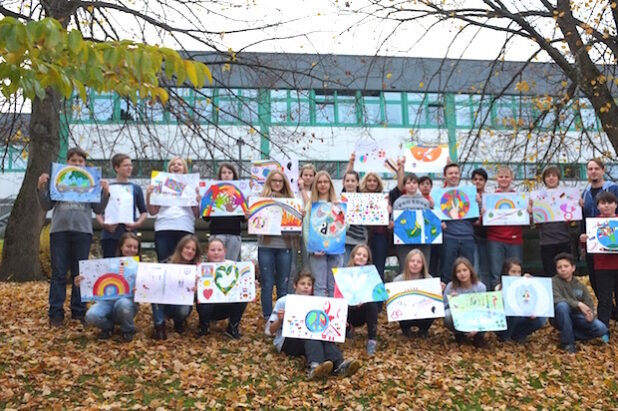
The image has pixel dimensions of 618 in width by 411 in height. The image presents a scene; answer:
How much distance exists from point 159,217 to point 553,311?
4.53m

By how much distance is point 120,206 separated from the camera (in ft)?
23.2

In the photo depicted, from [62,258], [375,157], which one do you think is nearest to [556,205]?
[375,157]

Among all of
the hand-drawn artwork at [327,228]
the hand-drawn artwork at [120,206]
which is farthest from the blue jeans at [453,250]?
the hand-drawn artwork at [120,206]

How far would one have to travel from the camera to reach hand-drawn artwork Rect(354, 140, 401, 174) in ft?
26.8

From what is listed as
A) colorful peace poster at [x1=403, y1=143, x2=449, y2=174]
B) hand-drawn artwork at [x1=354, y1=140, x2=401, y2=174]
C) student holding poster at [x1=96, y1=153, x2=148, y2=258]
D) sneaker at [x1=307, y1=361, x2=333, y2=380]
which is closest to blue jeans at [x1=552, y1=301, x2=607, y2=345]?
colorful peace poster at [x1=403, y1=143, x2=449, y2=174]

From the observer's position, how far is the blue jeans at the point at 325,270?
698cm

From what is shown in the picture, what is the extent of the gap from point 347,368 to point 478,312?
1.88 metres

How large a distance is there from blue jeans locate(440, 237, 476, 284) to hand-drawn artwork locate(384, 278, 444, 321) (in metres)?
1.15

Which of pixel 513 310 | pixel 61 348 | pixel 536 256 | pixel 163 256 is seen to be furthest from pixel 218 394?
pixel 536 256

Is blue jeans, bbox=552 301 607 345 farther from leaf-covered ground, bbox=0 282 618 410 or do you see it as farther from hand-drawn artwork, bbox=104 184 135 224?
hand-drawn artwork, bbox=104 184 135 224

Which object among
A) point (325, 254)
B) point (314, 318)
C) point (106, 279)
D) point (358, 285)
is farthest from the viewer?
point (325, 254)

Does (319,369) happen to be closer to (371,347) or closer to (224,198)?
(371,347)

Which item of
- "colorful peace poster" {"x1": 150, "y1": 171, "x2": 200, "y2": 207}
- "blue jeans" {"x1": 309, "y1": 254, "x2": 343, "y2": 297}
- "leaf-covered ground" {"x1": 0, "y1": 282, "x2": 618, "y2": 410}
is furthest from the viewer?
"colorful peace poster" {"x1": 150, "y1": 171, "x2": 200, "y2": 207}

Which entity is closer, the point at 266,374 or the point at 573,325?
the point at 266,374
